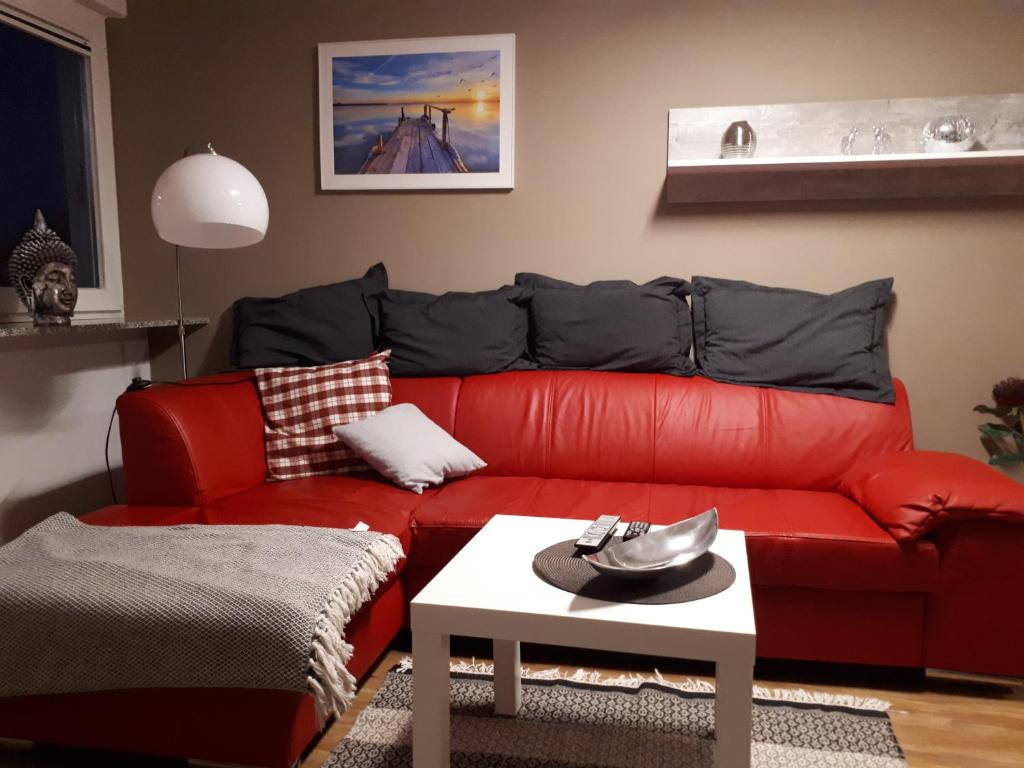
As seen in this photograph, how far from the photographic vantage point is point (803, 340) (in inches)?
103

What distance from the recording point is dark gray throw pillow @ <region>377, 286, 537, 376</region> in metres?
2.83

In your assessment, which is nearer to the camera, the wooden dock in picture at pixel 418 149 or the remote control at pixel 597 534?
the remote control at pixel 597 534

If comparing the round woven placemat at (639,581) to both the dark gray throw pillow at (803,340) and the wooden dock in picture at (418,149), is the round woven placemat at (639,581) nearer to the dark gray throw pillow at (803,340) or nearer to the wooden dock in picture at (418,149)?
the dark gray throw pillow at (803,340)

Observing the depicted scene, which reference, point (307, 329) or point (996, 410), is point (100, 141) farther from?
point (996, 410)

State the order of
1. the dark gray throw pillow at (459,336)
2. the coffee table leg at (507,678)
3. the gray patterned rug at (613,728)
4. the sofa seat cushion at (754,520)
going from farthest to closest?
1. the dark gray throw pillow at (459,336)
2. the sofa seat cushion at (754,520)
3. the coffee table leg at (507,678)
4. the gray patterned rug at (613,728)

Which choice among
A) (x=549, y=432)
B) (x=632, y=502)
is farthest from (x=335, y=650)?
(x=549, y=432)

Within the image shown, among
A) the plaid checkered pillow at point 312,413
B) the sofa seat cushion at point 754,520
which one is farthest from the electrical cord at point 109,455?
the sofa seat cushion at point 754,520

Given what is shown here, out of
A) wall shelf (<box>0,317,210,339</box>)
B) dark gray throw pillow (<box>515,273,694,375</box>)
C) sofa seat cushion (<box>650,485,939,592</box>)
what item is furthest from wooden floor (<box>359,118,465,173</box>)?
sofa seat cushion (<box>650,485,939,592</box>)

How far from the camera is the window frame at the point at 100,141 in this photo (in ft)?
9.88

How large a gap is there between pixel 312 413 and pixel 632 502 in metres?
1.12

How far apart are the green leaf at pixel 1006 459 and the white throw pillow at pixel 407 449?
68.6 inches

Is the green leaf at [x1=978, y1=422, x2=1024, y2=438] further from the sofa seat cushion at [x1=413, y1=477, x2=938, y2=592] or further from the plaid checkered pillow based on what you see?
the plaid checkered pillow

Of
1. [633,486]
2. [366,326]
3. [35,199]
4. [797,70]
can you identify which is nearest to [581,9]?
[797,70]

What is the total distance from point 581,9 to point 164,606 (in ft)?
8.26
